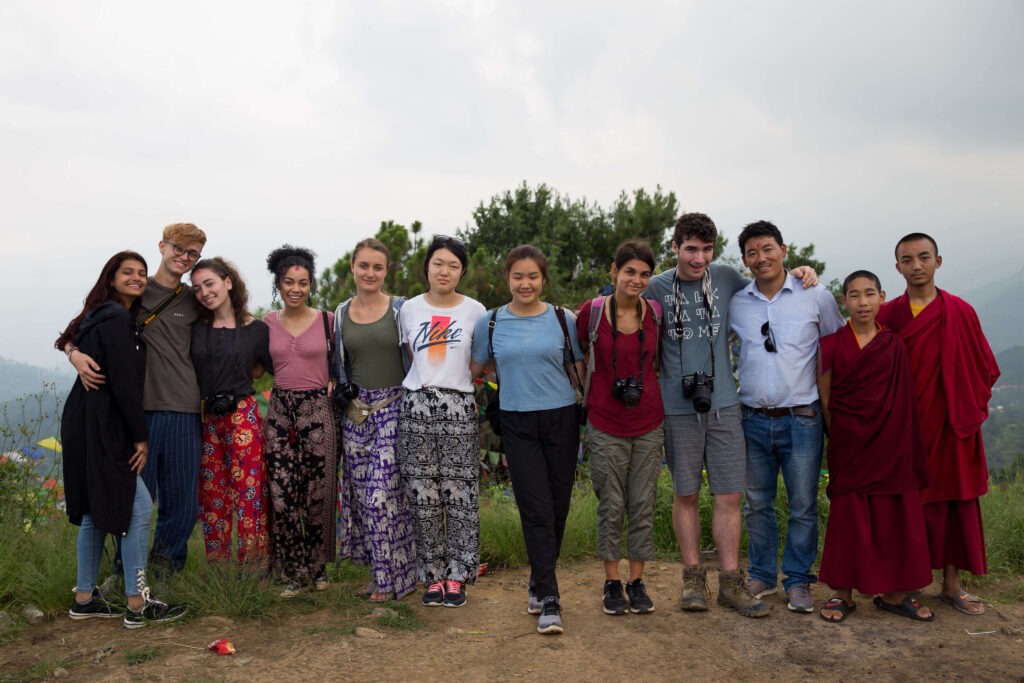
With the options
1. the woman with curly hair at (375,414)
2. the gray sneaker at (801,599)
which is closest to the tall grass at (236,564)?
the woman with curly hair at (375,414)

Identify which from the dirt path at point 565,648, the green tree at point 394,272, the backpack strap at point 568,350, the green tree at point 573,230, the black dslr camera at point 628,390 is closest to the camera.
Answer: the dirt path at point 565,648

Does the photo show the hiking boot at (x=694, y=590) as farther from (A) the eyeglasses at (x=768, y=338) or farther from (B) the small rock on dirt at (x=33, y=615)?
(B) the small rock on dirt at (x=33, y=615)

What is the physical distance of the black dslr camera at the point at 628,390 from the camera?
365 cm

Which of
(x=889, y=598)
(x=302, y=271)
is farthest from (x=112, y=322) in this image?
(x=889, y=598)

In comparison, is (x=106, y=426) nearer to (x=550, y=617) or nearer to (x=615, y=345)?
(x=550, y=617)

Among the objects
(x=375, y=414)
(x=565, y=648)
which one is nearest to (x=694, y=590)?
(x=565, y=648)

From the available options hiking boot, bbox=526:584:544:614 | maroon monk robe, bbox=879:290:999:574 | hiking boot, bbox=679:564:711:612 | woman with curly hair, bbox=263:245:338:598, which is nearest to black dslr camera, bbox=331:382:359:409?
woman with curly hair, bbox=263:245:338:598

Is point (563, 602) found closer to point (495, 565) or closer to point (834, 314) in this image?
point (495, 565)

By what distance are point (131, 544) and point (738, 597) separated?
3.13m

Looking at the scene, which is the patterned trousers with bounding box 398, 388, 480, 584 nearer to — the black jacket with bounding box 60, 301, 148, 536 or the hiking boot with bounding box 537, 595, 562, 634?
the hiking boot with bounding box 537, 595, 562, 634

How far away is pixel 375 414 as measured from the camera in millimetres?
4094

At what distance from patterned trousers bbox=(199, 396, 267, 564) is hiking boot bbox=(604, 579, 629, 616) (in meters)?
1.92

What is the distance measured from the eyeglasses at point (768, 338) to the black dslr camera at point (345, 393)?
2.21m

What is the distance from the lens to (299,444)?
4191 mm
